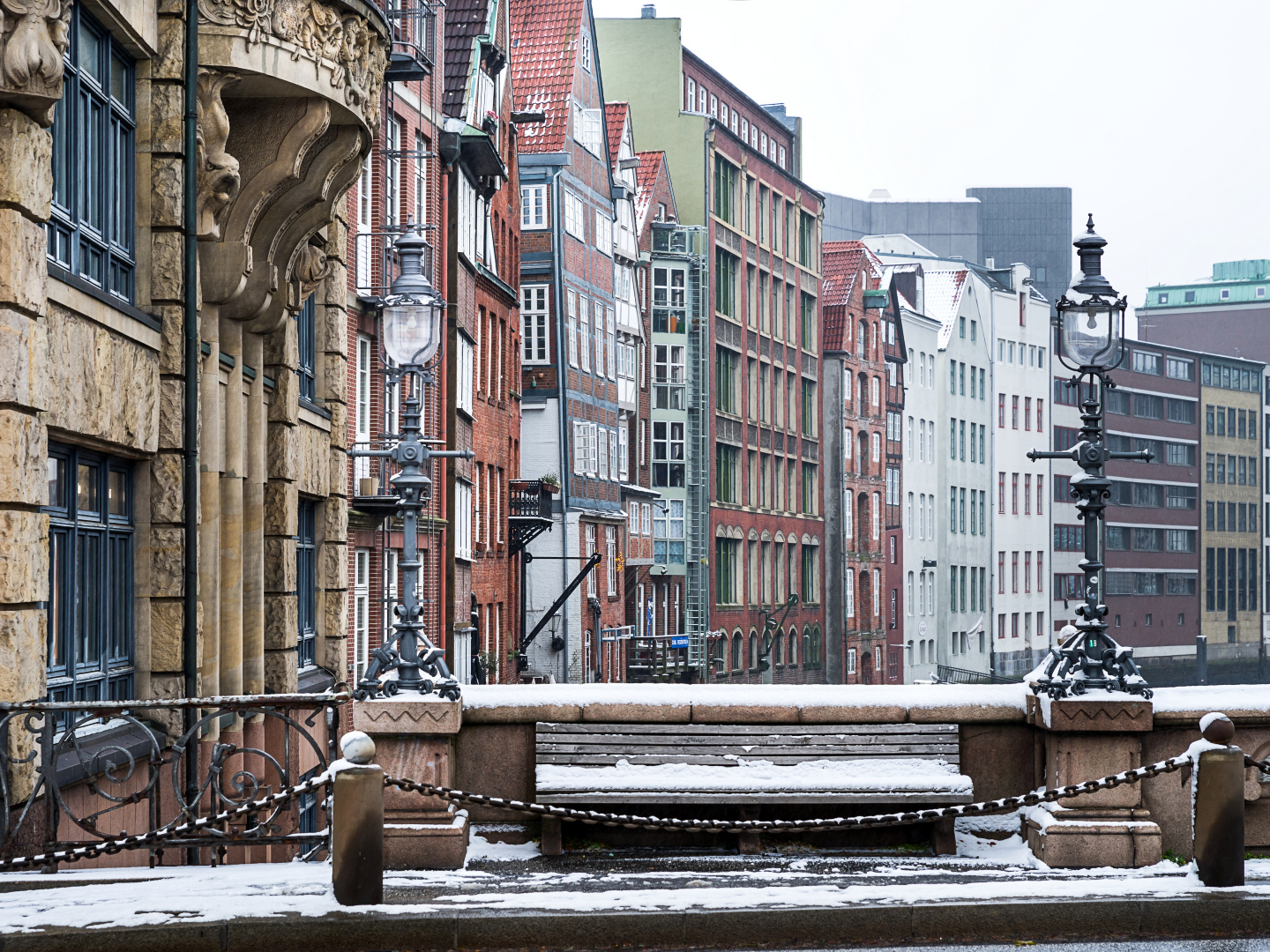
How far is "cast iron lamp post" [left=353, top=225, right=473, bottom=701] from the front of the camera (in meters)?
12.2

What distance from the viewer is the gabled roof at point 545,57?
176ft

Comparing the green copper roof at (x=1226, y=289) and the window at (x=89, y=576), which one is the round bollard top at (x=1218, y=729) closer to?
the window at (x=89, y=576)

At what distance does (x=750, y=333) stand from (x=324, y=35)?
61280 mm

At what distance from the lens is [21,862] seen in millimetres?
10570

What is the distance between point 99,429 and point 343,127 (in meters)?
Result: 4.82

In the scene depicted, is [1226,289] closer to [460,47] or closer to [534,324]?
[534,324]

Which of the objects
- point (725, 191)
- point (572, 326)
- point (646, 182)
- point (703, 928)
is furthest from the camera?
point (725, 191)

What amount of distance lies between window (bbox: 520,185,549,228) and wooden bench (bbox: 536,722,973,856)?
41579mm

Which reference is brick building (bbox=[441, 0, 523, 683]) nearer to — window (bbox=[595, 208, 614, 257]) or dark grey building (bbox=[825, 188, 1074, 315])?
window (bbox=[595, 208, 614, 257])

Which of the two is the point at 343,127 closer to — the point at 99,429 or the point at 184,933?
the point at 99,429

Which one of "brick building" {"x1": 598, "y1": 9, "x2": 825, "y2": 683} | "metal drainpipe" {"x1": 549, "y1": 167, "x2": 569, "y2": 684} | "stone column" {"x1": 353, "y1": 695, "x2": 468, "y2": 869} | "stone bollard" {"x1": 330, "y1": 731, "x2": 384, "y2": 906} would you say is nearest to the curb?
"stone bollard" {"x1": 330, "y1": 731, "x2": 384, "y2": 906}

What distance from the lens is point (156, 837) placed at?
10.4 metres

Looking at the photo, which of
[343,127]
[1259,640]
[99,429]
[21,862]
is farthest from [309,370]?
[1259,640]

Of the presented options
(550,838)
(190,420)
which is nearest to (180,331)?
(190,420)
